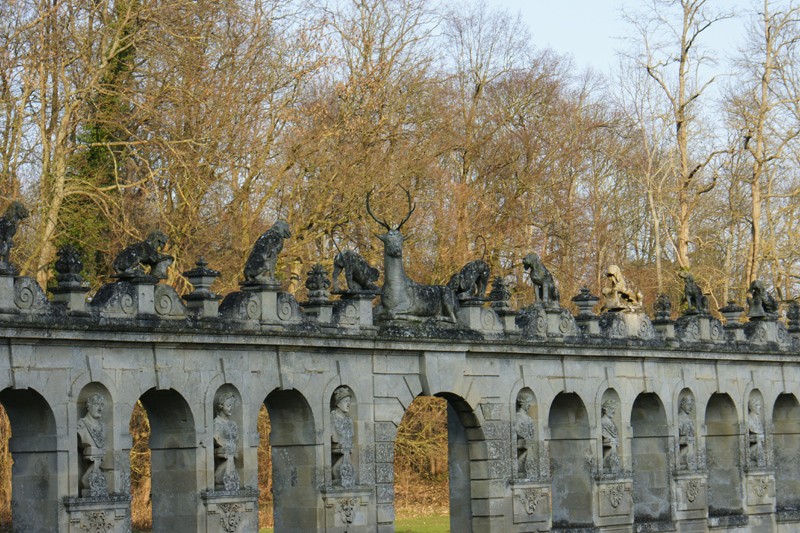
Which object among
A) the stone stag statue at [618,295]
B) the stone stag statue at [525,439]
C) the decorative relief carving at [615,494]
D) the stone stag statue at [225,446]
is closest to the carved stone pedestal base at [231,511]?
the stone stag statue at [225,446]

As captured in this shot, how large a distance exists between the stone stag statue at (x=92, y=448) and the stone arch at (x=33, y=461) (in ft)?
Result: 1.47

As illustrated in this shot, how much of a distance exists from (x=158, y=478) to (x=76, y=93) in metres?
10.4

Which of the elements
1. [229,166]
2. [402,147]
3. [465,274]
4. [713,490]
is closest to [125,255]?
[465,274]

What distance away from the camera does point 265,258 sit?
22641mm

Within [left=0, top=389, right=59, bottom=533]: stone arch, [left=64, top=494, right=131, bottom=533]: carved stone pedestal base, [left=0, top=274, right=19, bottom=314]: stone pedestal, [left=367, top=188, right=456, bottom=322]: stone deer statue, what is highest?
[left=367, top=188, right=456, bottom=322]: stone deer statue

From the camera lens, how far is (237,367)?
22203 mm

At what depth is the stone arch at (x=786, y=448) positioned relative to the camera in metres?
33.3

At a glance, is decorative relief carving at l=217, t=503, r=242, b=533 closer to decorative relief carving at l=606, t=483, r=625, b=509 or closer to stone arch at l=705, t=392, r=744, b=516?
decorative relief carving at l=606, t=483, r=625, b=509

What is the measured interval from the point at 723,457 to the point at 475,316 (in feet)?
26.5

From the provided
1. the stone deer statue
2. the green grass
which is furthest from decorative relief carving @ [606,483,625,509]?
the green grass

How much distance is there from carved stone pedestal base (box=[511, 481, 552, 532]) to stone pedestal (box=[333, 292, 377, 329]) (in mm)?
4141

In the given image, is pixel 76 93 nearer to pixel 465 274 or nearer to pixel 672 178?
pixel 465 274

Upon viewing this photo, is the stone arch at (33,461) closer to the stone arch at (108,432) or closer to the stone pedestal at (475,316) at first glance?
the stone arch at (108,432)

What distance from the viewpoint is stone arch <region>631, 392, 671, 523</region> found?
29.7 metres
